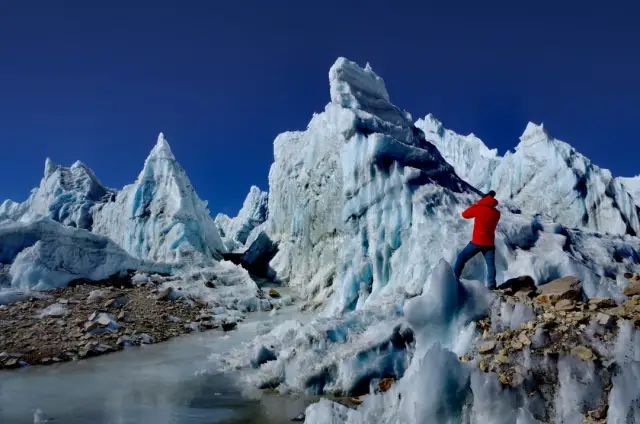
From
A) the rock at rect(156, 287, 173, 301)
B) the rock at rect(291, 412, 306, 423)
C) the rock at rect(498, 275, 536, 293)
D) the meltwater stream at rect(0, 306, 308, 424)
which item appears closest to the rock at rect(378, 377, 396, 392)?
the meltwater stream at rect(0, 306, 308, 424)

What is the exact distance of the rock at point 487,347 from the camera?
576 cm

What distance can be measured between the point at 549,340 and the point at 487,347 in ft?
2.12

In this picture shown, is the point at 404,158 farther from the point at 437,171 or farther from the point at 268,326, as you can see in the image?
the point at 268,326

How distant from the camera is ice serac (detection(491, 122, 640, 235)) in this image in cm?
2697

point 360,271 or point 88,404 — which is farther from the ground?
point 360,271

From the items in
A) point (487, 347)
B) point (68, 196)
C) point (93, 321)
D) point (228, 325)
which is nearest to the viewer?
point (487, 347)

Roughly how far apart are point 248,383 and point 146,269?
14.2 meters

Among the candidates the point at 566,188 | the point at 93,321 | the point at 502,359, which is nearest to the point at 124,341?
the point at 93,321

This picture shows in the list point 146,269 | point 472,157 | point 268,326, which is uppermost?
point 472,157

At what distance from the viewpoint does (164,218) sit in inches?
1095

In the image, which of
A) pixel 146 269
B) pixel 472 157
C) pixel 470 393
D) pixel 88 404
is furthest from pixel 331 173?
pixel 472 157

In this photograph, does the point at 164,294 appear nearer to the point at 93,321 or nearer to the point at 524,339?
the point at 93,321

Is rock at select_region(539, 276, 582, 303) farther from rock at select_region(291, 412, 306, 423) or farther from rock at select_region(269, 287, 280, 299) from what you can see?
rock at select_region(269, 287, 280, 299)

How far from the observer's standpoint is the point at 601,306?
19.4ft
